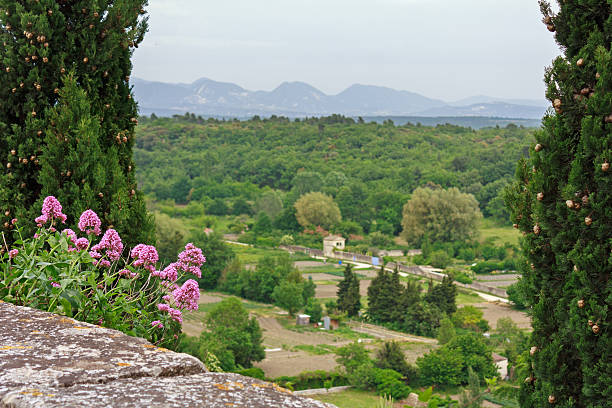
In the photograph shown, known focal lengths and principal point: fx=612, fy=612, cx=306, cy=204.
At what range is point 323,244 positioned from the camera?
169 feet

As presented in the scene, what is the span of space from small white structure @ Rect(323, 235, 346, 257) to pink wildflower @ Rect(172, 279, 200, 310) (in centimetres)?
4771

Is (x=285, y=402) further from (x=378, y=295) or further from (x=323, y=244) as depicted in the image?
(x=323, y=244)

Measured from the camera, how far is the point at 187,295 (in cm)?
277

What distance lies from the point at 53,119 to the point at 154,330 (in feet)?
7.13

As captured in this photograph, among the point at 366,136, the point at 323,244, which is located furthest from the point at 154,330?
the point at 366,136

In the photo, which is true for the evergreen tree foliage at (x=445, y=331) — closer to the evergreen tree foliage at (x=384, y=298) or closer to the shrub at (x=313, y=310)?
the evergreen tree foliage at (x=384, y=298)

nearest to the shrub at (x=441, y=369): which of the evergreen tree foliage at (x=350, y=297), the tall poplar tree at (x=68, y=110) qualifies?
the evergreen tree foliage at (x=350, y=297)

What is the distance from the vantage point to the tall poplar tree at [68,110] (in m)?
4.15

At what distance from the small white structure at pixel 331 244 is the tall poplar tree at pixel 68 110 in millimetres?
46133

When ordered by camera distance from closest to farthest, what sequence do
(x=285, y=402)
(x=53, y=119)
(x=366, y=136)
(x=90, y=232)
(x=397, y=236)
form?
(x=285, y=402), (x=90, y=232), (x=53, y=119), (x=397, y=236), (x=366, y=136)

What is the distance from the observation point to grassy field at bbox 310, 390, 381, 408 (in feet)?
67.6

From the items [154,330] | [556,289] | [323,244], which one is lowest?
[323,244]

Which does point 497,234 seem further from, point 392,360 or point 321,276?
point 392,360

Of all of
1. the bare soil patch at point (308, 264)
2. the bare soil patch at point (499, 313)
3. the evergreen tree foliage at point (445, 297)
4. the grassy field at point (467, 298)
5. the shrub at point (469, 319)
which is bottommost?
the bare soil patch at point (308, 264)
